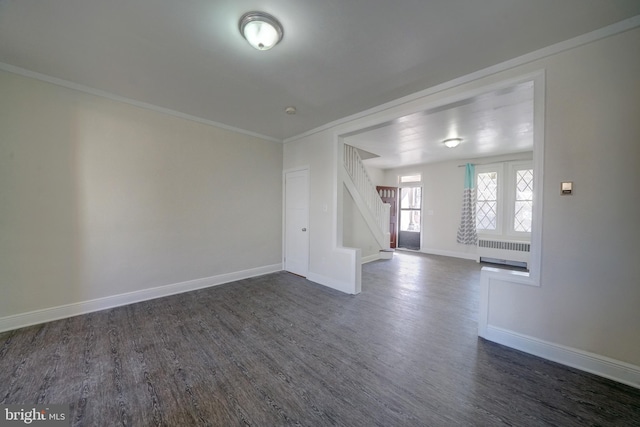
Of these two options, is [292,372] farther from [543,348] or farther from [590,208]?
[590,208]

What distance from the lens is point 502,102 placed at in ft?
9.82

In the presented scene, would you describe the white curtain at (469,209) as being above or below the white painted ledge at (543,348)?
above

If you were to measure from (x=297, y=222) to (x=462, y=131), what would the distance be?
353 cm

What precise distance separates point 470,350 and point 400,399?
107 centimetres

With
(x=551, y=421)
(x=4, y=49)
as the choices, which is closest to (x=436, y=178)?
(x=551, y=421)

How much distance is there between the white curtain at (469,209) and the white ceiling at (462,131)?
1.62ft

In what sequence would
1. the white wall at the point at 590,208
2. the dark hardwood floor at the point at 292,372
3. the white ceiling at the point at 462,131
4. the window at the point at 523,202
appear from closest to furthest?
1. the dark hardwood floor at the point at 292,372
2. the white wall at the point at 590,208
3. the white ceiling at the point at 462,131
4. the window at the point at 523,202

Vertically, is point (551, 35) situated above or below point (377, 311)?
above

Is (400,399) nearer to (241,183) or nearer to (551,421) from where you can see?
(551,421)

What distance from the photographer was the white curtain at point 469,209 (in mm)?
6094

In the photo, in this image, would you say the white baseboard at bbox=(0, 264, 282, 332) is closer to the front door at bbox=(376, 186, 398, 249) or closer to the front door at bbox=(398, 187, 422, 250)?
the front door at bbox=(376, 186, 398, 249)

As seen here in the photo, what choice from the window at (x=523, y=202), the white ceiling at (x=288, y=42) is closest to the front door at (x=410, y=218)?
the window at (x=523, y=202)

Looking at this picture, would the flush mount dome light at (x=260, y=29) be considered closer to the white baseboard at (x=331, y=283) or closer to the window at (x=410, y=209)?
the white baseboard at (x=331, y=283)

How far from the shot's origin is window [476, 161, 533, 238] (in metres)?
5.54
